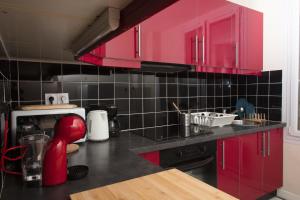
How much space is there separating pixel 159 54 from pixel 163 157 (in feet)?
2.52

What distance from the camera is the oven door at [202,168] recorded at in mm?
1555

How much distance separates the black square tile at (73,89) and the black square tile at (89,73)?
0.08m

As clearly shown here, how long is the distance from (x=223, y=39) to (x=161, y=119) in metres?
0.98

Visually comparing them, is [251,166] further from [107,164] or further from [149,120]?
[107,164]

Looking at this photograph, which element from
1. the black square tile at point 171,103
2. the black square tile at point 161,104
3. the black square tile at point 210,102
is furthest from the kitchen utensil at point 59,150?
the black square tile at point 210,102

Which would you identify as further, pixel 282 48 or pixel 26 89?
pixel 282 48

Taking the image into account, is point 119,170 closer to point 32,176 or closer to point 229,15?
point 32,176

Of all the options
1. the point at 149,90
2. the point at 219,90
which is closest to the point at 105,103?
the point at 149,90

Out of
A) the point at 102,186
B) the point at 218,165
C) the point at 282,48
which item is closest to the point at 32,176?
the point at 102,186

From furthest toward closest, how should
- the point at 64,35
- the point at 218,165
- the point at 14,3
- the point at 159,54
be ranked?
the point at 218,165 < the point at 159,54 < the point at 64,35 < the point at 14,3

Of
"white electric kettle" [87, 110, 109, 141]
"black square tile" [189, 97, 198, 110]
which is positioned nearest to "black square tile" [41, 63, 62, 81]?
"white electric kettle" [87, 110, 109, 141]

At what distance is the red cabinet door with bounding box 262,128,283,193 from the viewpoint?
84.1 inches

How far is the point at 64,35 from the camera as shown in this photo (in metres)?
0.77

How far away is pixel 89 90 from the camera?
1.73 metres
